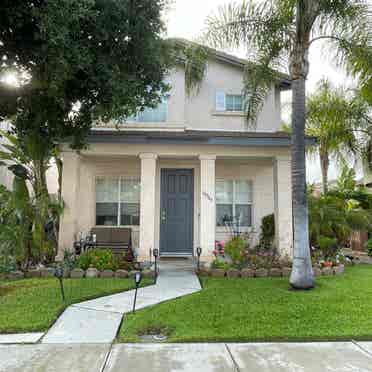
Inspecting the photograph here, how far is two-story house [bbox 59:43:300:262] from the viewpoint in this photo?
29.5 ft

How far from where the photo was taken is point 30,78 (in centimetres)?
593

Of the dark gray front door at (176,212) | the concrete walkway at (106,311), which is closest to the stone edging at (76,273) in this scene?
the concrete walkway at (106,311)

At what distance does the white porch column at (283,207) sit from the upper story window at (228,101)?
304 cm

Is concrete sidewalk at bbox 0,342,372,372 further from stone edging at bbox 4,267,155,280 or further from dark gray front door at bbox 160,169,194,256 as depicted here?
dark gray front door at bbox 160,169,194,256

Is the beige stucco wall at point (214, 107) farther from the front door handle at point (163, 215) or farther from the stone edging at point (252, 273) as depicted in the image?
the stone edging at point (252, 273)

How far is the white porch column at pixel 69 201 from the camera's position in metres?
8.80

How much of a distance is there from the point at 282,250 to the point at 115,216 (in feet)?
18.5

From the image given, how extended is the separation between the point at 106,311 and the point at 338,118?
1105cm

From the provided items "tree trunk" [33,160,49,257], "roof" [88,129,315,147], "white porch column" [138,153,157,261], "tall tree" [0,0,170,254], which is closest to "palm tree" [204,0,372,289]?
"roof" [88,129,315,147]

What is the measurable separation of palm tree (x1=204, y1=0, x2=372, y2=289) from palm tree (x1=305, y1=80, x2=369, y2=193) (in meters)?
5.21

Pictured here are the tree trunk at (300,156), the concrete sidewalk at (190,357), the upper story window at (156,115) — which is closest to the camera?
the concrete sidewalk at (190,357)

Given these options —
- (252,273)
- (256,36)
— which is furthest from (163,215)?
(256,36)

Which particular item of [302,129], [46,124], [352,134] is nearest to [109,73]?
[46,124]

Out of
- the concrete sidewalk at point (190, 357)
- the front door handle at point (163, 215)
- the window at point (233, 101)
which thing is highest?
the window at point (233, 101)
